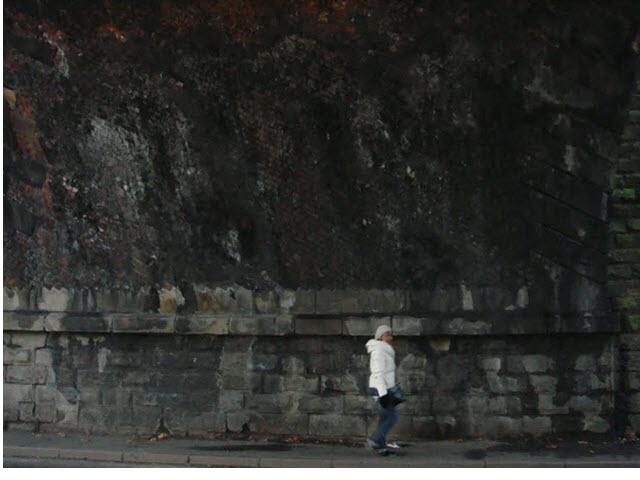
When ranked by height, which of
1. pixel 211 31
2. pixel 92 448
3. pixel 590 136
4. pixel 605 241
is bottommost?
pixel 92 448

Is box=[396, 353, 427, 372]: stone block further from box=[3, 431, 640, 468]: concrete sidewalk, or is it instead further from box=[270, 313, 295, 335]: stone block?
box=[270, 313, 295, 335]: stone block

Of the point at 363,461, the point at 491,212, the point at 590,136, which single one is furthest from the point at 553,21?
the point at 363,461

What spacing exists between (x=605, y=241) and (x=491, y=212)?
1.49 m

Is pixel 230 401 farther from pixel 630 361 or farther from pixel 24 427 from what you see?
pixel 630 361

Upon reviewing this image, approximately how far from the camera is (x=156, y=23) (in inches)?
491

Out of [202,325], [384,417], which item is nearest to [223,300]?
[202,325]

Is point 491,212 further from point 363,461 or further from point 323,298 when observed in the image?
point 363,461

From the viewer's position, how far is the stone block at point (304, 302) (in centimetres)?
1227

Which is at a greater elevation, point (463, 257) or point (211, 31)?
point (211, 31)

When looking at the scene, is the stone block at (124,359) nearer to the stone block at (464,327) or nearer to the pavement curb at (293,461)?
the pavement curb at (293,461)

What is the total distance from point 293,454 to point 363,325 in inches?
72.8

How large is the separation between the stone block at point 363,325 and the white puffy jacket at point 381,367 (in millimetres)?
969

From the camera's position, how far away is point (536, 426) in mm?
12055

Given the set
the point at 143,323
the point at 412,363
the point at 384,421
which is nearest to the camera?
the point at 384,421
